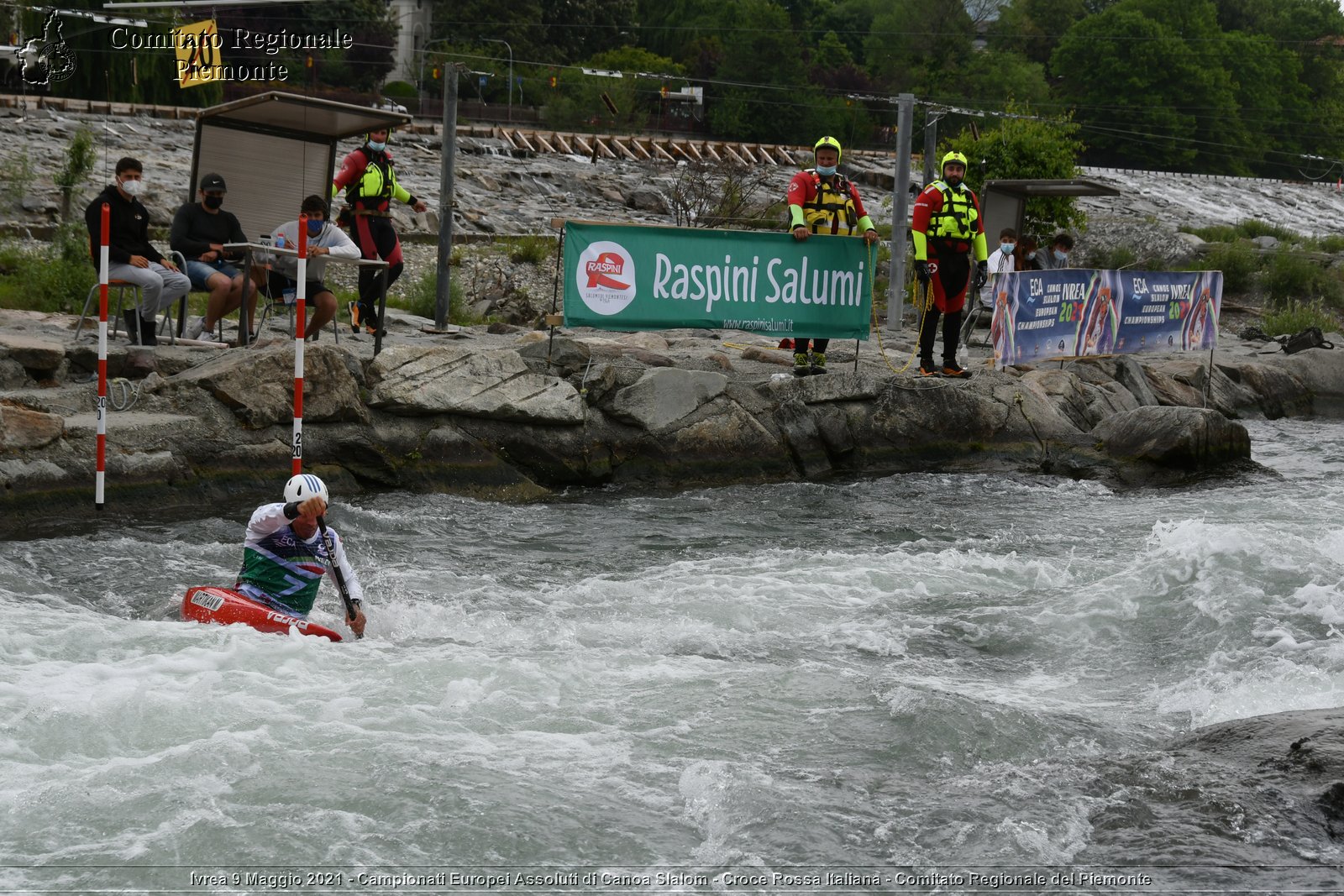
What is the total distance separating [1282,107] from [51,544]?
97393 millimetres

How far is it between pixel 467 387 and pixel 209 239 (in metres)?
2.57

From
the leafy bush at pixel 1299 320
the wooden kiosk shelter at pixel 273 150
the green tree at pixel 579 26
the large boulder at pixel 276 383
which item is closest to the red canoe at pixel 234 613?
the large boulder at pixel 276 383

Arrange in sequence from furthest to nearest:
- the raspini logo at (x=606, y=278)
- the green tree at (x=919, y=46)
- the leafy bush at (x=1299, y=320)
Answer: the green tree at (x=919, y=46)
the leafy bush at (x=1299, y=320)
the raspini logo at (x=606, y=278)

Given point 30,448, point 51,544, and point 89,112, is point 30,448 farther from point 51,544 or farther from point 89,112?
point 89,112

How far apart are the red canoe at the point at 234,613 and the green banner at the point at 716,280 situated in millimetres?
5473

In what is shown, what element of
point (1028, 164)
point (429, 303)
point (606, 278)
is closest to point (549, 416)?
point (606, 278)

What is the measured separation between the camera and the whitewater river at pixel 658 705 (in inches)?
209

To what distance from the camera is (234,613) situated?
7.53 metres

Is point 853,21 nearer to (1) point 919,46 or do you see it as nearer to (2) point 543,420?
(1) point 919,46

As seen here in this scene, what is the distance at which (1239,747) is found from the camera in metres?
6.27

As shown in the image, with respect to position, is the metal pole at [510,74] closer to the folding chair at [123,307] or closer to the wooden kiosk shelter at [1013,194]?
the wooden kiosk shelter at [1013,194]

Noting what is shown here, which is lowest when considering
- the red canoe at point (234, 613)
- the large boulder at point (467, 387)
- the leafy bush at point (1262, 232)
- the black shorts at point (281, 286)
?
the red canoe at point (234, 613)

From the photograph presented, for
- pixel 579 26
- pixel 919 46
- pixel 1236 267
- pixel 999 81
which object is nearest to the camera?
pixel 1236 267

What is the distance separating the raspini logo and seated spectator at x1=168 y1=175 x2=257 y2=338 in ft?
9.70
